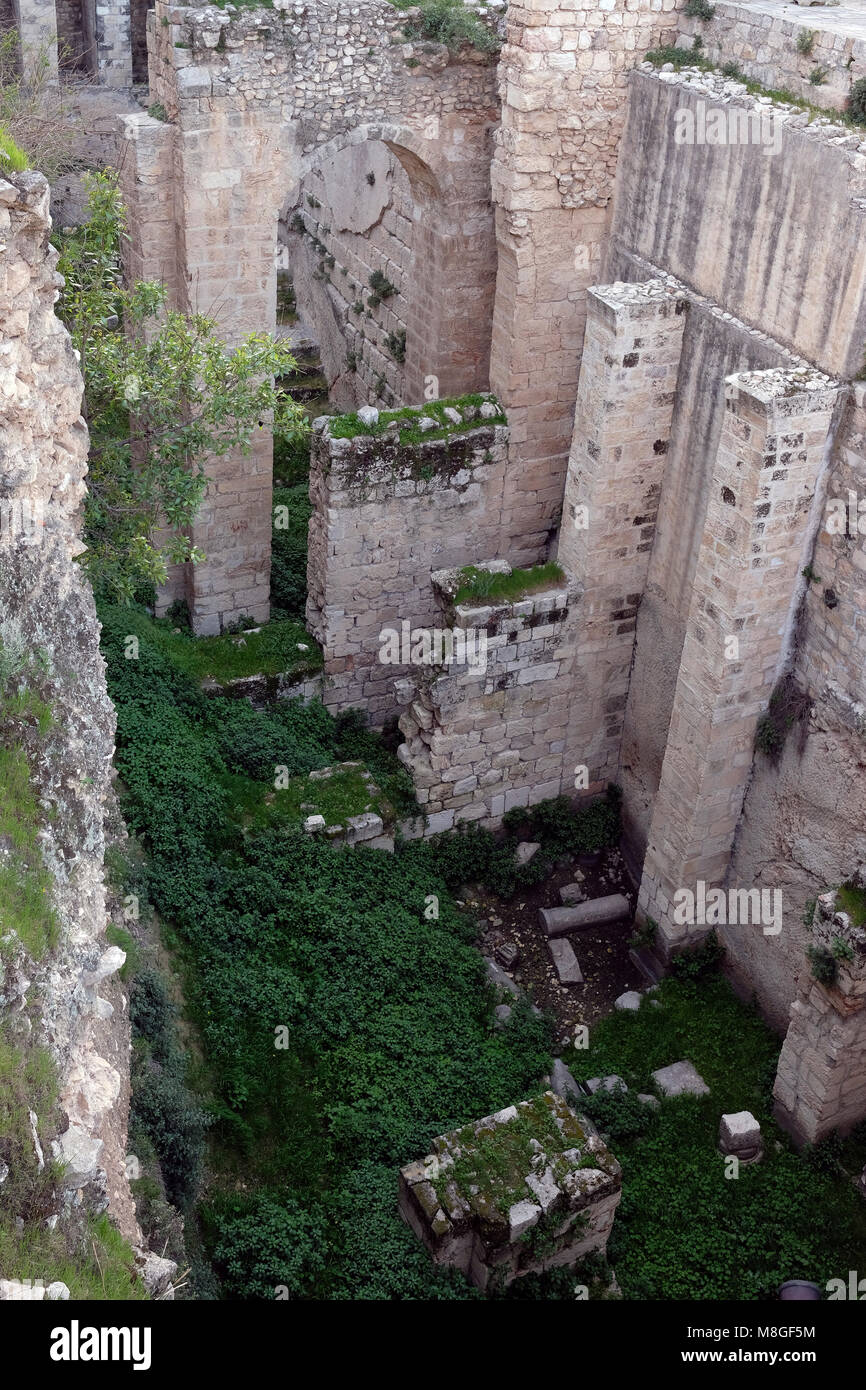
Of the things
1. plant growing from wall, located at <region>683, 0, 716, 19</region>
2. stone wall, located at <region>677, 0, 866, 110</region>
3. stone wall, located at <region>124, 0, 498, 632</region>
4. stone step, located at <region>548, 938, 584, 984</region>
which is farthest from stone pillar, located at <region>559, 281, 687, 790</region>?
stone wall, located at <region>124, 0, 498, 632</region>

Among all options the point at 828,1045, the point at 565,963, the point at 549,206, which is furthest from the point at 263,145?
the point at 828,1045

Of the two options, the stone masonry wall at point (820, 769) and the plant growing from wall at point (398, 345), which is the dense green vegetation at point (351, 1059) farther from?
the plant growing from wall at point (398, 345)

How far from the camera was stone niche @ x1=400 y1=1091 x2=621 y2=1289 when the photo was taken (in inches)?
331

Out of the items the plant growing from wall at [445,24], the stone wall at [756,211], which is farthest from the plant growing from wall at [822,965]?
the plant growing from wall at [445,24]

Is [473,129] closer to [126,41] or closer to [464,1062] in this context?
[126,41]

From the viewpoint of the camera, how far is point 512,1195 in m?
8.52

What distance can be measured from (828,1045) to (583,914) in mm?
3001

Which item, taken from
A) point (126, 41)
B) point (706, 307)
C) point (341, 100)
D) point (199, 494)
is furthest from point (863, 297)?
point (126, 41)

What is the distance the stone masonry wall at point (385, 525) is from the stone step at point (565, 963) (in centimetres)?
320

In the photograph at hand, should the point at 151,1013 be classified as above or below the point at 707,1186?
above

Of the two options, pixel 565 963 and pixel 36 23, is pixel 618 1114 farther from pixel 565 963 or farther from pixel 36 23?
pixel 36 23

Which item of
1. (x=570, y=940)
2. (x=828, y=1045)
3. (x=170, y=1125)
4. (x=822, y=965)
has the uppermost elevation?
(x=822, y=965)

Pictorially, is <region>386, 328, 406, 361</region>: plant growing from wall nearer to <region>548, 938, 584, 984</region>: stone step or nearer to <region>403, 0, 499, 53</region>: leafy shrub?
<region>403, 0, 499, 53</region>: leafy shrub

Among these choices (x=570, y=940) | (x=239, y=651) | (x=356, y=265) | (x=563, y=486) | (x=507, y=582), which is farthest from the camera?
(x=356, y=265)
